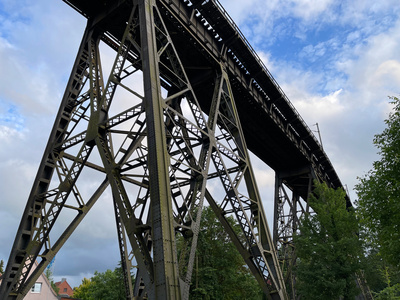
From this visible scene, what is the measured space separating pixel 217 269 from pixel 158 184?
18872 mm

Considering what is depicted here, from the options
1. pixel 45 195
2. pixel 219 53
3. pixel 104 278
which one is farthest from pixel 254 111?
pixel 104 278

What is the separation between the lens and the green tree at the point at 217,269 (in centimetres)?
2350

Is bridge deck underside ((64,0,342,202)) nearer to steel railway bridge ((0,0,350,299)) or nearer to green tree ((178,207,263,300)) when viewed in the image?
steel railway bridge ((0,0,350,299))

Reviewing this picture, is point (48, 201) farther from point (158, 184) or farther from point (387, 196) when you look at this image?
point (387, 196)

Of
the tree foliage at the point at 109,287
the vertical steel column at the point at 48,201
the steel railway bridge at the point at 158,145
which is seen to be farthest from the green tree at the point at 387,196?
the tree foliage at the point at 109,287

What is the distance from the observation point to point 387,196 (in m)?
12.7

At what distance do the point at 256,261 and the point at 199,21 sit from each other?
411 inches

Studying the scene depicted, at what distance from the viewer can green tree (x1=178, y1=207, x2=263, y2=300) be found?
2350 centimetres

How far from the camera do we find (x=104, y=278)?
46.0 metres

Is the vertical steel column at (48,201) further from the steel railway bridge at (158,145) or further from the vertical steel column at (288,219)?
the vertical steel column at (288,219)

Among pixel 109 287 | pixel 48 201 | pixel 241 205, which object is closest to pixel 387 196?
pixel 241 205

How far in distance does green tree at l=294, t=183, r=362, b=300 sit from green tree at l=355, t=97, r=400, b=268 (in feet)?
16.2

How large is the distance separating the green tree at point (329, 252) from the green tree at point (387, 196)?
4.94 meters

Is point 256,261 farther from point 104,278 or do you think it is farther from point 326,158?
point 104,278
